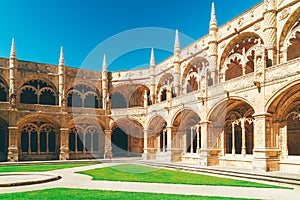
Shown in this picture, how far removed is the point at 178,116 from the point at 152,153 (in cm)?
702

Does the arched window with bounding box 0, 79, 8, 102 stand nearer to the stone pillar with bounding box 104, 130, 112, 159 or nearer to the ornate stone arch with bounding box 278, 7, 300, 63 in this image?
the stone pillar with bounding box 104, 130, 112, 159

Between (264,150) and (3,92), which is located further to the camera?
(3,92)

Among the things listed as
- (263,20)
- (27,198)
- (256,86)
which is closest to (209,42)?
(263,20)

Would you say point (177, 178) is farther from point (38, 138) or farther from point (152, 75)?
point (152, 75)

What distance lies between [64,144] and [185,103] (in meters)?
14.8

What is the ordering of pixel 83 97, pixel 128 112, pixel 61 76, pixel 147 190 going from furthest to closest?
pixel 83 97
pixel 128 112
pixel 61 76
pixel 147 190

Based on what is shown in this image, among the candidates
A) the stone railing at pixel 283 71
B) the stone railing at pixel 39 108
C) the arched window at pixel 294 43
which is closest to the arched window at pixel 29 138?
the stone railing at pixel 39 108

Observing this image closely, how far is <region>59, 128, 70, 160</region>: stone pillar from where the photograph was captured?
3219 cm

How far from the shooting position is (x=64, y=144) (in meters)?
32.6

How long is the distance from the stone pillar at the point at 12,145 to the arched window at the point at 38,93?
4.44 m

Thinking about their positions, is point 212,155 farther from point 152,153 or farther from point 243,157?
point 152,153

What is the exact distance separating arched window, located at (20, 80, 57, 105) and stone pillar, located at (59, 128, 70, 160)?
3959 mm

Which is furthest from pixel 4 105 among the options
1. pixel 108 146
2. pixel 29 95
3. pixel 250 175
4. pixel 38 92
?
pixel 250 175

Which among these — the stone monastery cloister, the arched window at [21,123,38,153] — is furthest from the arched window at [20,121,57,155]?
the stone monastery cloister
